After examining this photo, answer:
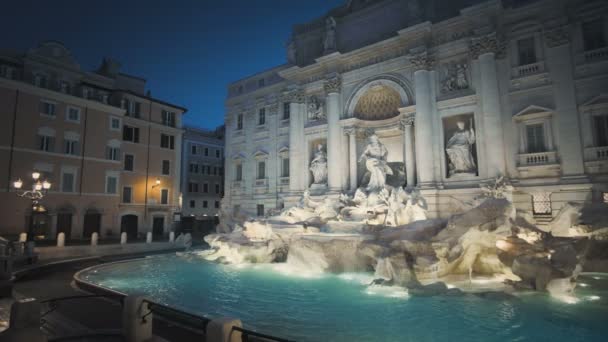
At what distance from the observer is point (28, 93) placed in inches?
928

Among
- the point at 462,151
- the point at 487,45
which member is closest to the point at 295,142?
the point at 462,151

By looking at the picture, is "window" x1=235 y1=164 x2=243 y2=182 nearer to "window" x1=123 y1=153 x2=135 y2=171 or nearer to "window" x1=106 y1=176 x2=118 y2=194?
"window" x1=123 y1=153 x2=135 y2=171

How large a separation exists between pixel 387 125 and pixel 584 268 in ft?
41.8

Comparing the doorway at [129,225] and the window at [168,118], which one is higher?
the window at [168,118]

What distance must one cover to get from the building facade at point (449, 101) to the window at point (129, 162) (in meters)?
11.1

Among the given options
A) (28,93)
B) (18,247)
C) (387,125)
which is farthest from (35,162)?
(387,125)

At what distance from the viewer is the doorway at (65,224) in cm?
2473

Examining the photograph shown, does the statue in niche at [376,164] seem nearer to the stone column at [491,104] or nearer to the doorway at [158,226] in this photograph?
the stone column at [491,104]

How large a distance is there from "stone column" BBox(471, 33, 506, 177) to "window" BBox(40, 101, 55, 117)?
28056 millimetres

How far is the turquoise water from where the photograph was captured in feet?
22.1

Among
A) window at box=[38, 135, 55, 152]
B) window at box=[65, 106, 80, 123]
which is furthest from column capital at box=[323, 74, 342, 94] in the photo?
window at box=[38, 135, 55, 152]

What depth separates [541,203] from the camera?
16.4 m

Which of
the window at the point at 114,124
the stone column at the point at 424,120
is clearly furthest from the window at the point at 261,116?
the stone column at the point at 424,120

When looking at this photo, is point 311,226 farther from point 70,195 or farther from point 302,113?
point 70,195
